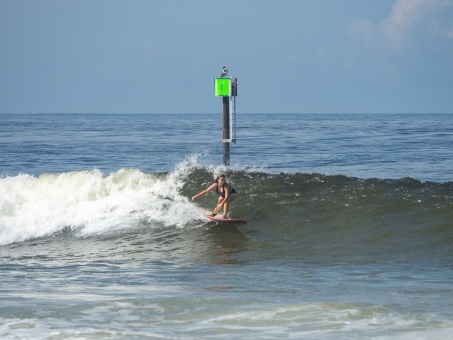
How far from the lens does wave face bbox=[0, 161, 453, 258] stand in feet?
51.5

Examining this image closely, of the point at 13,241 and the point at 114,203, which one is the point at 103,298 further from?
the point at 114,203

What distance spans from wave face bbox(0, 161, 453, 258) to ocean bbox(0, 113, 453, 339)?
5 cm

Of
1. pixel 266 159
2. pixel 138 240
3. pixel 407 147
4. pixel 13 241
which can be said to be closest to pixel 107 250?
pixel 138 240

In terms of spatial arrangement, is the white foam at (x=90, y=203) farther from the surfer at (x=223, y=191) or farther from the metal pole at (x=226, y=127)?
the metal pole at (x=226, y=127)

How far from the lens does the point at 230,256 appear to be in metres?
14.8

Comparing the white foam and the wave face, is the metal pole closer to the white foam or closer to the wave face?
the wave face

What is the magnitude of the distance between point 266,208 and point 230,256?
167 inches

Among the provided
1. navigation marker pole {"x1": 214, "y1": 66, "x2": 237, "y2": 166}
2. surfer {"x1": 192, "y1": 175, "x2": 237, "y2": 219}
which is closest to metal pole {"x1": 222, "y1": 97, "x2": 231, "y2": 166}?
navigation marker pole {"x1": 214, "y1": 66, "x2": 237, "y2": 166}

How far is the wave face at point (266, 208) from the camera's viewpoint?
15.7 m
